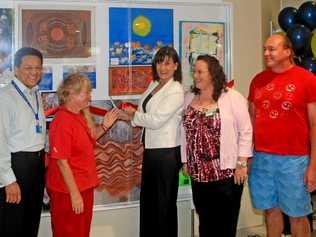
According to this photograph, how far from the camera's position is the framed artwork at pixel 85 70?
3.31 m

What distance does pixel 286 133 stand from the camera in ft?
9.32

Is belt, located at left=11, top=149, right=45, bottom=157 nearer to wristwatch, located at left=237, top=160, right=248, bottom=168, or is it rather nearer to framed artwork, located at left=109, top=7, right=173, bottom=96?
framed artwork, located at left=109, top=7, right=173, bottom=96

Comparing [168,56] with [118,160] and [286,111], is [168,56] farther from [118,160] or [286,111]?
[118,160]

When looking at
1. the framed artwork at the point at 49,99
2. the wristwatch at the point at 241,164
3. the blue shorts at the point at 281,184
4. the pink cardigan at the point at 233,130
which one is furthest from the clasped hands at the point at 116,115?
the blue shorts at the point at 281,184

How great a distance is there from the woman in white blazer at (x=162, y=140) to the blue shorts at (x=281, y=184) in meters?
0.54

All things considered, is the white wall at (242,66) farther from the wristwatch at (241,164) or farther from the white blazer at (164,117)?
the wristwatch at (241,164)

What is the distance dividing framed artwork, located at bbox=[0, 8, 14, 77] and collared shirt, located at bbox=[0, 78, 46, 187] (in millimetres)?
495

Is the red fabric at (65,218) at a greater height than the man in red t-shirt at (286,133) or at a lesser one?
lesser

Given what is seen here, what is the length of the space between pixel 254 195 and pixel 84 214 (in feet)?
3.71

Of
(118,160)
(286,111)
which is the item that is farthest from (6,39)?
(286,111)

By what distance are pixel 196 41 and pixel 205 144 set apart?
1.19 m

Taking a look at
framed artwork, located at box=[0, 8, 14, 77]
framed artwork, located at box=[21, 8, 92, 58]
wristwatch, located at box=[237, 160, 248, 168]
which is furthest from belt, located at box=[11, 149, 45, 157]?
wristwatch, located at box=[237, 160, 248, 168]

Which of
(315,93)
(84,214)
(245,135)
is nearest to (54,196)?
(84,214)

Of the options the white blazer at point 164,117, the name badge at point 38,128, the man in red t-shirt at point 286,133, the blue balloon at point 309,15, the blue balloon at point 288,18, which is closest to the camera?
the name badge at point 38,128
